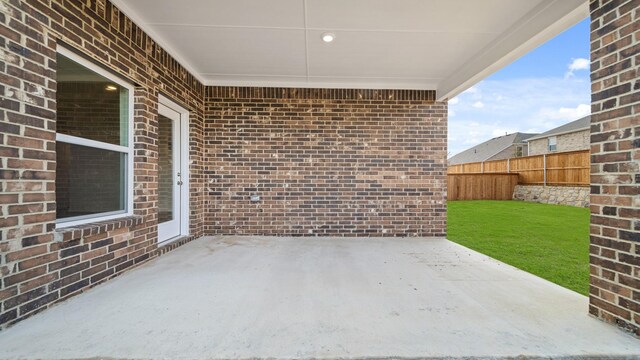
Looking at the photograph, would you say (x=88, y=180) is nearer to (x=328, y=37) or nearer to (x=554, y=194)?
(x=328, y=37)

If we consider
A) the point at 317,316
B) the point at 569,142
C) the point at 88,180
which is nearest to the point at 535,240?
the point at 317,316

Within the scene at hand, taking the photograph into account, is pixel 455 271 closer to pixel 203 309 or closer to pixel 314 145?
pixel 203 309

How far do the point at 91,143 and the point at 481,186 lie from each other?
14616mm

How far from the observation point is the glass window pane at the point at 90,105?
253cm

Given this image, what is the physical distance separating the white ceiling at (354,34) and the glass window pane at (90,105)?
85 cm

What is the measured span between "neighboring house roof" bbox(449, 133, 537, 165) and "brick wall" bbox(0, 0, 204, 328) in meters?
30.9

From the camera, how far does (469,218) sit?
7.70m

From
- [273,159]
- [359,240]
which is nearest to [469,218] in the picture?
[359,240]

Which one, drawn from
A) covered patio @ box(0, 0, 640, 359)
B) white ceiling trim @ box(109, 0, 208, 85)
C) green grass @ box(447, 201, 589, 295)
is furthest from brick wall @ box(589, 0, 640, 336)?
white ceiling trim @ box(109, 0, 208, 85)

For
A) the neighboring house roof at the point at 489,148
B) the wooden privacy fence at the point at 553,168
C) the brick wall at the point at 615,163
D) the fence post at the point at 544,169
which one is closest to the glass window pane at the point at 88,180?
the brick wall at the point at 615,163

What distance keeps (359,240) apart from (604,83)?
Result: 11.9ft

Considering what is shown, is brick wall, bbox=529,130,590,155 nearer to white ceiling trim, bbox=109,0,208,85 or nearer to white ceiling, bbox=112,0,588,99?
white ceiling, bbox=112,0,588,99

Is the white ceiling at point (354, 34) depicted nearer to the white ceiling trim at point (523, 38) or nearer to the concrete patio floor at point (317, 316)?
the white ceiling trim at point (523, 38)

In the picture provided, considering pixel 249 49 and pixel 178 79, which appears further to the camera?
pixel 178 79
